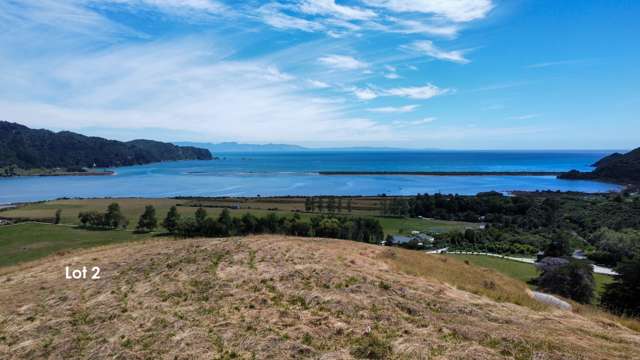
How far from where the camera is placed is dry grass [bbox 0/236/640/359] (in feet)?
33.9

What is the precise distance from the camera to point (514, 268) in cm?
4850

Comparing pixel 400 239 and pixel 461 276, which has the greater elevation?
pixel 461 276

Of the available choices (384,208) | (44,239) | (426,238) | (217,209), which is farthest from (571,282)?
(217,209)

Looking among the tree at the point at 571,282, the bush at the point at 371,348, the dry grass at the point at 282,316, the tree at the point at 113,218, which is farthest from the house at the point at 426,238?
the bush at the point at 371,348

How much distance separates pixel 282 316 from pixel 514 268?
144 ft

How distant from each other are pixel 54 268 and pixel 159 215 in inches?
2702

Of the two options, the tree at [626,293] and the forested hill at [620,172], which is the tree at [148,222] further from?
the forested hill at [620,172]

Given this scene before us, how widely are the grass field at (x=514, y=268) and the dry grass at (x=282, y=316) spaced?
29674mm

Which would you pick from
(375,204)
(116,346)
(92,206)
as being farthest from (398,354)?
(92,206)

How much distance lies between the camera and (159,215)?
86.1 meters

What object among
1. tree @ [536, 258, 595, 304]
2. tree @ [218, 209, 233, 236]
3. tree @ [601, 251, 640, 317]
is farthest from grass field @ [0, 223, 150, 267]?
tree @ [601, 251, 640, 317]

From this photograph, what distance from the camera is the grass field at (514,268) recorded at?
44031mm

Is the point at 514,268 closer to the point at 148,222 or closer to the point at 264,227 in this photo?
A: the point at 264,227

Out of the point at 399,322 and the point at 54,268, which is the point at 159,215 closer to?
the point at 54,268
